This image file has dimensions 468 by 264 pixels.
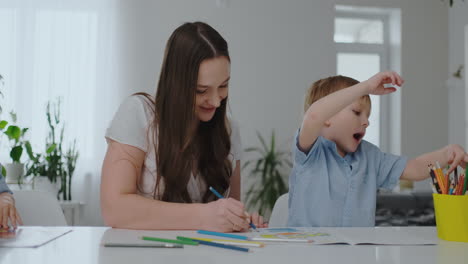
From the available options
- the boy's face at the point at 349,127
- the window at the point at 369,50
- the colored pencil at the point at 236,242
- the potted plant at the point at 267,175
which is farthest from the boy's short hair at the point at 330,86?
the window at the point at 369,50

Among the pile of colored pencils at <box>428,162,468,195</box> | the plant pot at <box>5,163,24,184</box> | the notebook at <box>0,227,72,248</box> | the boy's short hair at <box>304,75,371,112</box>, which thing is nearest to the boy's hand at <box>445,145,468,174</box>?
the pile of colored pencils at <box>428,162,468,195</box>

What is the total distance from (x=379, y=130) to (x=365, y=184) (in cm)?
442

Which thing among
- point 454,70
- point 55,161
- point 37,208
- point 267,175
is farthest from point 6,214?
point 454,70

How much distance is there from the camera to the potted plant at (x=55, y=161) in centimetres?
413

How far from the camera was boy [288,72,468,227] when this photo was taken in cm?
143

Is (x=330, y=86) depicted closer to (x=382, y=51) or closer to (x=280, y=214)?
(x=280, y=214)

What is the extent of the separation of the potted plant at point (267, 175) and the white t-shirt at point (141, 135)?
3380 mm

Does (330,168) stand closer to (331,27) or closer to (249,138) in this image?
(249,138)

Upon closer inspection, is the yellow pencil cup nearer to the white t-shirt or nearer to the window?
A: the white t-shirt

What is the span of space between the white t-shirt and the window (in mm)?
4369

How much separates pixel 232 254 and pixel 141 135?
0.56 metres

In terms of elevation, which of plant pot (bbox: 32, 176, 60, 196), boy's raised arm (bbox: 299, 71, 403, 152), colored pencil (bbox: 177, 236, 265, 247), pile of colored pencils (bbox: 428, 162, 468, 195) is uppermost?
boy's raised arm (bbox: 299, 71, 403, 152)

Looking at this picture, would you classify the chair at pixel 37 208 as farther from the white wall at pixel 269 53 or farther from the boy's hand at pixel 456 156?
the white wall at pixel 269 53

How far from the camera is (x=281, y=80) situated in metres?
5.19
